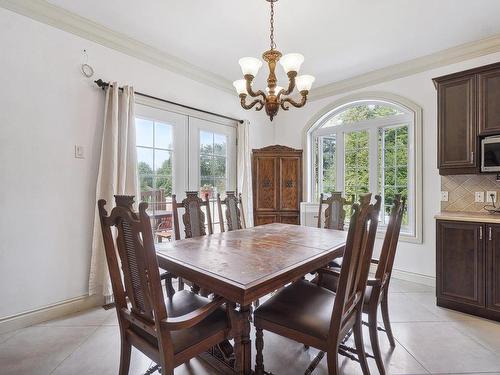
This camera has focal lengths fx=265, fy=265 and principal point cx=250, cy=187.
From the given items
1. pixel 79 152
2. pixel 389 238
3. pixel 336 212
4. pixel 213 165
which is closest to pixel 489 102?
pixel 336 212

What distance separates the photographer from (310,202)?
4336 mm

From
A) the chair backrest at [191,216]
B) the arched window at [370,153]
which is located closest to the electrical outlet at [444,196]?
the arched window at [370,153]

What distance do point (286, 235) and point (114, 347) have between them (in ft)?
5.20

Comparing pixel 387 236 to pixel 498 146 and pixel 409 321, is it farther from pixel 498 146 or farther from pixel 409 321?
pixel 498 146

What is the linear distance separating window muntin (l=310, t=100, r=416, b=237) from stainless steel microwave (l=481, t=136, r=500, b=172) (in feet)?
2.63

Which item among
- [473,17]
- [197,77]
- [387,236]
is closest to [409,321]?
[387,236]

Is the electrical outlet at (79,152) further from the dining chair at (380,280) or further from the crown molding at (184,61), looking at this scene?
the dining chair at (380,280)

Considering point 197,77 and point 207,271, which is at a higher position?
point 197,77

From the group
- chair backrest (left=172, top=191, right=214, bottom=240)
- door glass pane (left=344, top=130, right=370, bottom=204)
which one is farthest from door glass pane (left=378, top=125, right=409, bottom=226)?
chair backrest (left=172, top=191, right=214, bottom=240)

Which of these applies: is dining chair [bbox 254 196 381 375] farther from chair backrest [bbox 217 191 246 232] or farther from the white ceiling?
the white ceiling

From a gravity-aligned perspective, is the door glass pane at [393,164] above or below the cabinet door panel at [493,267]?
above

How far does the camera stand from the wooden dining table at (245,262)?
126cm

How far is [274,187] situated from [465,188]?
7.95ft

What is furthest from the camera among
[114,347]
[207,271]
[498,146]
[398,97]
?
[398,97]
